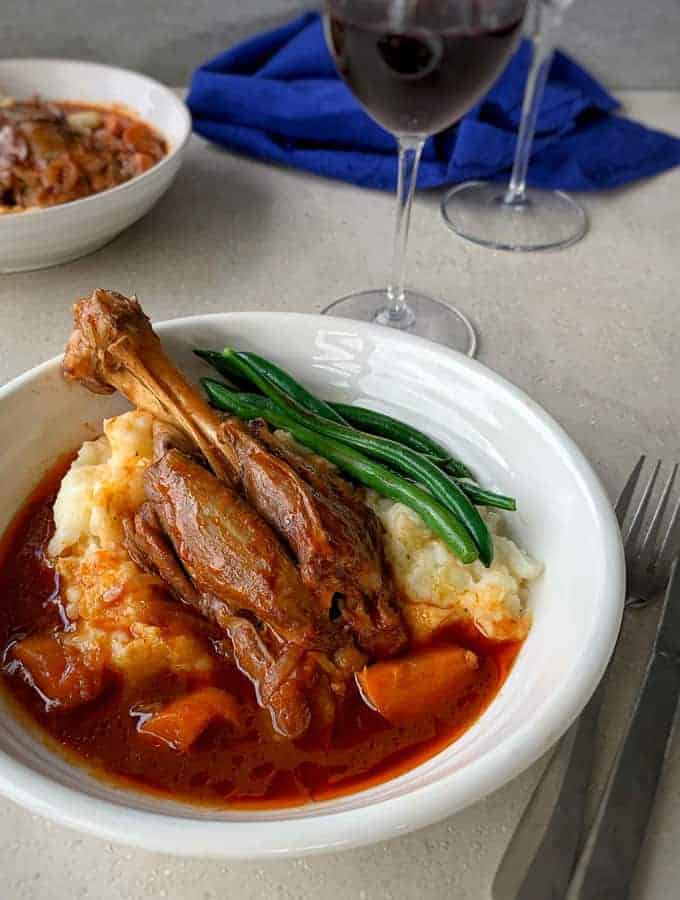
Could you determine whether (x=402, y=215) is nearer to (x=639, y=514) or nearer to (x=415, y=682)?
(x=639, y=514)

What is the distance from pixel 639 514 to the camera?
1.25 metres

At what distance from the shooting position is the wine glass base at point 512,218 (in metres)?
1.97

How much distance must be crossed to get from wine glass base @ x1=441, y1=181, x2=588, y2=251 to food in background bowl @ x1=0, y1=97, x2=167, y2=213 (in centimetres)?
65

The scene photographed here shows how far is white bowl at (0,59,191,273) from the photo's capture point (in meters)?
1.64

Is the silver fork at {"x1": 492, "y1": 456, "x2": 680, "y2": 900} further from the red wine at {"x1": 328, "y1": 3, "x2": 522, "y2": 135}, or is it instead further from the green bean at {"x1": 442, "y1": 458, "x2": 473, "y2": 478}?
the red wine at {"x1": 328, "y1": 3, "x2": 522, "y2": 135}

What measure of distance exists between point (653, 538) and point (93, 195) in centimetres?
113

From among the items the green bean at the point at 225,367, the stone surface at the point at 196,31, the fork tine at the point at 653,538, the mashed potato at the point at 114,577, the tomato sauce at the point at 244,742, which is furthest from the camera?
the stone surface at the point at 196,31

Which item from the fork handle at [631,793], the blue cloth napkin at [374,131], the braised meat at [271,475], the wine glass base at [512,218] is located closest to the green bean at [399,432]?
the braised meat at [271,475]

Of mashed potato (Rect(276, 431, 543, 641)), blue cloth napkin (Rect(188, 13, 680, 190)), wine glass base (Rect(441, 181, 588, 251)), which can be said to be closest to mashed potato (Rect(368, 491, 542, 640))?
mashed potato (Rect(276, 431, 543, 641))

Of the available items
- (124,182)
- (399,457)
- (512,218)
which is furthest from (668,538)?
(124,182)

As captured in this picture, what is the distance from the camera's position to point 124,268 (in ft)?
6.09

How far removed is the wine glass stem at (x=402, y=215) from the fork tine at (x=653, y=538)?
63 cm

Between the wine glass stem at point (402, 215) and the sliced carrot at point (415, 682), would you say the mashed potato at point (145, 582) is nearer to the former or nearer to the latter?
the sliced carrot at point (415, 682)

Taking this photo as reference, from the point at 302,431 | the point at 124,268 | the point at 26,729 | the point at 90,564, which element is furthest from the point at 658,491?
the point at 124,268
